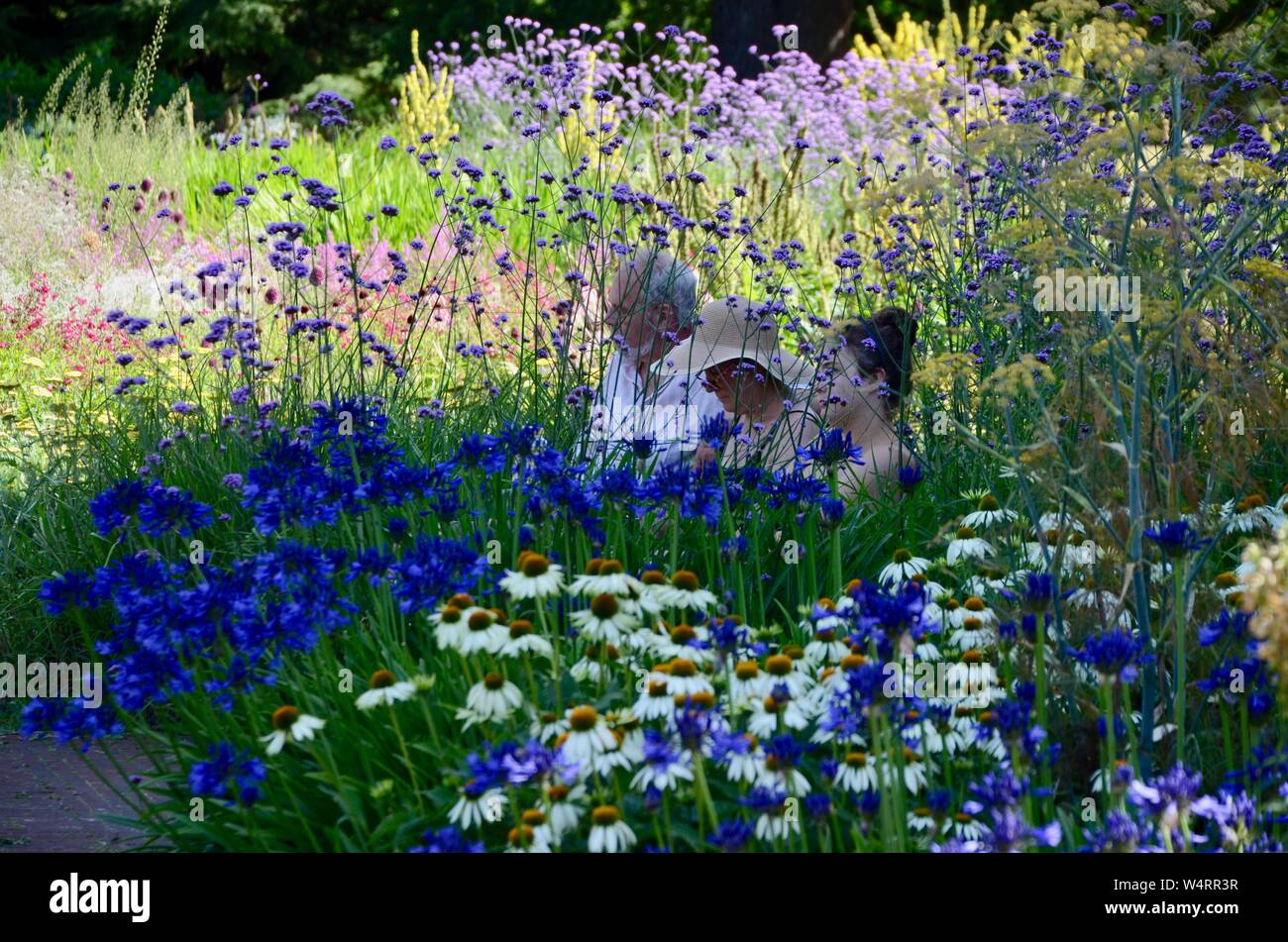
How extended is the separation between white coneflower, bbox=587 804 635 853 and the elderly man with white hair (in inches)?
104

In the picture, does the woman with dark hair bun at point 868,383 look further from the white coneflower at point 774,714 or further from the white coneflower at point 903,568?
the white coneflower at point 774,714

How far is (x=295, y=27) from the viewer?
2609 cm

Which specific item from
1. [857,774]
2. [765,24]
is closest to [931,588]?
[857,774]

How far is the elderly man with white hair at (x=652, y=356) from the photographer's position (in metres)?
5.33

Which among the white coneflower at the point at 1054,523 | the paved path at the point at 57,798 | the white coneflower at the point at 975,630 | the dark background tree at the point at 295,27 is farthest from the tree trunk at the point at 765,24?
the white coneflower at the point at 975,630

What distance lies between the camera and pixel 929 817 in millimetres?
2670

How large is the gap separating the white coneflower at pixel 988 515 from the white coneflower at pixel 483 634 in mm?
1601

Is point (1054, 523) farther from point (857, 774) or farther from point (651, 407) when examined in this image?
point (651, 407)

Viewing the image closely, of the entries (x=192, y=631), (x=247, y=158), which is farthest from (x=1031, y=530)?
(x=247, y=158)

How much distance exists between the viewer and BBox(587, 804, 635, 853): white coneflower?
8.05ft

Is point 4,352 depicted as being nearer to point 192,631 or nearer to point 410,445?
point 410,445

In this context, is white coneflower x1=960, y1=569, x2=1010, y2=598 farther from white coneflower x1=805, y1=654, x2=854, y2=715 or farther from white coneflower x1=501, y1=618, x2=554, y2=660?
white coneflower x1=501, y1=618, x2=554, y2=660

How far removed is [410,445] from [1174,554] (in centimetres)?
296
